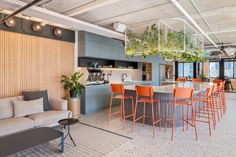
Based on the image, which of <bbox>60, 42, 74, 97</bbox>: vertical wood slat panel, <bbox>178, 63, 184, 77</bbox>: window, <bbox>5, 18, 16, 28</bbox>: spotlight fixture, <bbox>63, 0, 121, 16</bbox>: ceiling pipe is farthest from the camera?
<bbox>178, 63, 184, 77</bbox>: window

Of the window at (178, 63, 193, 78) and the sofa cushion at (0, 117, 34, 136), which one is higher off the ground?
the window at (178, 63, 193, 78)

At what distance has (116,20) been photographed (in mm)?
4988

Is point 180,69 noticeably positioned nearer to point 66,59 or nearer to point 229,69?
point 229,69

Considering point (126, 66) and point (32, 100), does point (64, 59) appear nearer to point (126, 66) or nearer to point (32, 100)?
point (32, 100)

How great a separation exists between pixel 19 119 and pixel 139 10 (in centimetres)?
365

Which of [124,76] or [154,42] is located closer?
[154,42]

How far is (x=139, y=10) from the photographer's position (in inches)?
164

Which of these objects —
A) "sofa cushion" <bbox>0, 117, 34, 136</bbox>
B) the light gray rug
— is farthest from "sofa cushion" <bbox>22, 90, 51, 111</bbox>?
the light gray rug

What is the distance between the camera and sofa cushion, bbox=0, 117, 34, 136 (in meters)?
3.14

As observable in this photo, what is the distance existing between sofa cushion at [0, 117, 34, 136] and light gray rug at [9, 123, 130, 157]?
1.60 feet

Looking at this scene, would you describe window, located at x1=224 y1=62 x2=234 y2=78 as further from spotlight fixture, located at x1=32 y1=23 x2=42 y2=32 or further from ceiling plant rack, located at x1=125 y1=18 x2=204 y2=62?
spotlight fixture, located at x1=32 y1=23 x2=42 y2=32

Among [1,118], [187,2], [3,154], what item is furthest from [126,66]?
[3,154]

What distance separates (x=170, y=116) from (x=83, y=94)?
2.80 m

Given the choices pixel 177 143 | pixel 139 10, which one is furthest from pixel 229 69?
pixel 177 143
